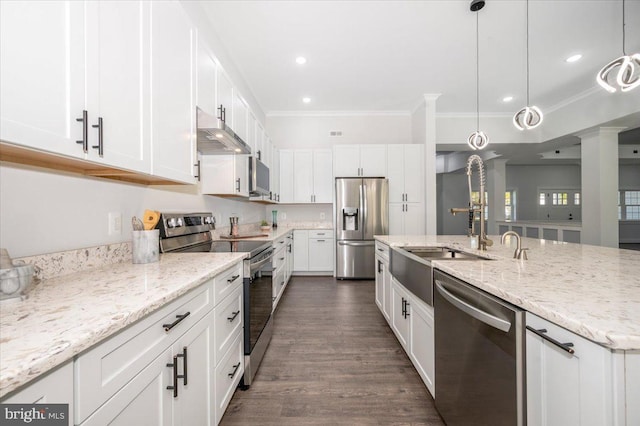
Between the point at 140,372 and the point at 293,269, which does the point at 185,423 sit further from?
the point at 293,269

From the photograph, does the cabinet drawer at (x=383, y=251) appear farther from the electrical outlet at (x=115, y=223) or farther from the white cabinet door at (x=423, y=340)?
the electrical outlet at (x=115, y=223)

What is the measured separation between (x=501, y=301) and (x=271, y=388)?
61.8 inches

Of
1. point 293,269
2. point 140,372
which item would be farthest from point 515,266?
point 293,269

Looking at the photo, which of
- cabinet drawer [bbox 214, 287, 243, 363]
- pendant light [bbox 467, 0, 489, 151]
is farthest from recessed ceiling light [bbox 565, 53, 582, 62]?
cabinet drawer [bbox 214, 287, 243, 363]

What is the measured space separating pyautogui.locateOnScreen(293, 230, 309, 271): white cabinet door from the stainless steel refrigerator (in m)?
0.68

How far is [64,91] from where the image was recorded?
0.82 metres

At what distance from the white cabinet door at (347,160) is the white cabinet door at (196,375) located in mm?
3794

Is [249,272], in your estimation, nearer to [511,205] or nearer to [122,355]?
[122,355]

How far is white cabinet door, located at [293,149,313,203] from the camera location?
4.92 m

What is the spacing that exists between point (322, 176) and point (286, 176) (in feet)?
2.32

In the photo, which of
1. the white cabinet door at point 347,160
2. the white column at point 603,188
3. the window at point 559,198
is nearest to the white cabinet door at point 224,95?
the white cabinet door at point 347,160

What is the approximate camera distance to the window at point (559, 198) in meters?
9.23

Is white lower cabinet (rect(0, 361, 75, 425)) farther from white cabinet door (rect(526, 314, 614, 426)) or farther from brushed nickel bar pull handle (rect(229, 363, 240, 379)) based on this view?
white cabinet door (rect(526, 314, 614, 426))

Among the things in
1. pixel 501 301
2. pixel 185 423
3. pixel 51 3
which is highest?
pixel 51 3
